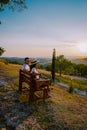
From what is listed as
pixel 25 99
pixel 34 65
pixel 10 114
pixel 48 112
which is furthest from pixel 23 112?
pixel 34 65

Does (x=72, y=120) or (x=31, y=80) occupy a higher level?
(x=31, y=80)

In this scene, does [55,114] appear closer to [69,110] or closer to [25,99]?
[69,110]

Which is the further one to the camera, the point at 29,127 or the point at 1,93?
the point at 1,93

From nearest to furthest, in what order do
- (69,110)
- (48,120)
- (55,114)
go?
(48,120) < (55,114) < (69,110)

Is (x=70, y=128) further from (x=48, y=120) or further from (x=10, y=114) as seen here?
(x=10, y=114)

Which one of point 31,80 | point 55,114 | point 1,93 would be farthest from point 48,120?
point 1,93

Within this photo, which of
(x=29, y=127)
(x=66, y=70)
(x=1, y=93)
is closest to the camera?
(x=29, y=127)

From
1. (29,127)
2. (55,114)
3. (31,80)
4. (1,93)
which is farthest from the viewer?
(1,93)

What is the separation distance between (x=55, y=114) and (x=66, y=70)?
55370mm

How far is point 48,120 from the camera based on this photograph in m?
8.09

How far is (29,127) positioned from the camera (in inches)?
288

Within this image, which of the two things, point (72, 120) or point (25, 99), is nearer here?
point (72, 120)

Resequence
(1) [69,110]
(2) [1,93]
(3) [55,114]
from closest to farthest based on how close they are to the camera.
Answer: (3) [55,114] < (1) [69,110] < (2) [1,93]

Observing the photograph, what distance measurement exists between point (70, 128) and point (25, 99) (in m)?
4.20
